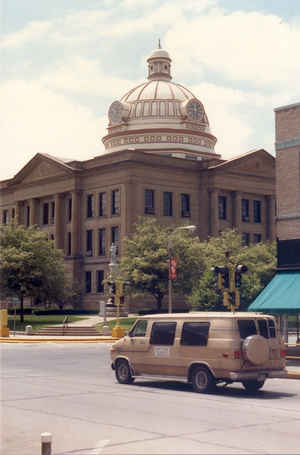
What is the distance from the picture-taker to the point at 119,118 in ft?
300

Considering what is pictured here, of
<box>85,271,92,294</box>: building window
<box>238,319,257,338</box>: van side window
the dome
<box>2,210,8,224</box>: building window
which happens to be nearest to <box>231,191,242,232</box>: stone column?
the dome

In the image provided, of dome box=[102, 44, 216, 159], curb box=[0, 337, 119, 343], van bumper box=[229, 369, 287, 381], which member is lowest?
curb box=[0, 337, 119, 343]

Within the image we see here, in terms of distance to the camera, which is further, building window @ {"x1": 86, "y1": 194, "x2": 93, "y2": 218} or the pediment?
the pediment

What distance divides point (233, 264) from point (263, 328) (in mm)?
40633

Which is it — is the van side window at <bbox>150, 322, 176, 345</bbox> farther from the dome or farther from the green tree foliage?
the dome

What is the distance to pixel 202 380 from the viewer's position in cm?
1903

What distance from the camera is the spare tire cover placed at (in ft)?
60.6

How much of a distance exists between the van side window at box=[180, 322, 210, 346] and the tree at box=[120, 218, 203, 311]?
41.7 metres

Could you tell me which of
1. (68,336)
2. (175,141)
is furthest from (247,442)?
(175,141)

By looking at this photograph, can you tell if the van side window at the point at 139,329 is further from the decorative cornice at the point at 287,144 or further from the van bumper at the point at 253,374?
the decorative cornice at the point at 287,144

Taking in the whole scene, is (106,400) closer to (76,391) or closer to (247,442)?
(76,391)

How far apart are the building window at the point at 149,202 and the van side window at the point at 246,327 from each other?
60.2 metres

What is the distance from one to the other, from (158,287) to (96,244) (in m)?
20.9

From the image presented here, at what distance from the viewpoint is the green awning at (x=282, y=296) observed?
89.5 feet
